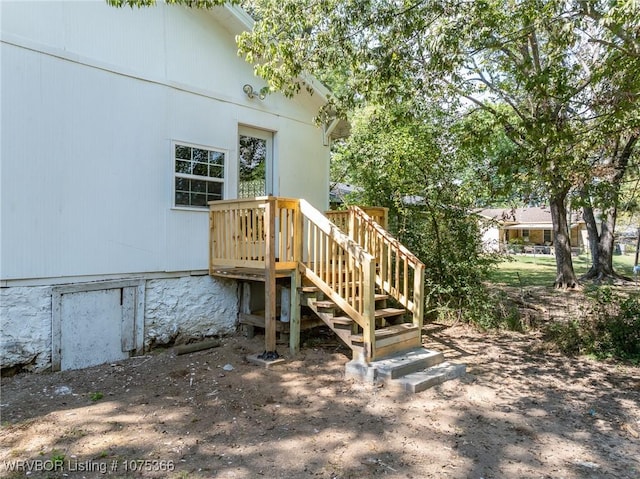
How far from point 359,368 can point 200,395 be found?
172 cm

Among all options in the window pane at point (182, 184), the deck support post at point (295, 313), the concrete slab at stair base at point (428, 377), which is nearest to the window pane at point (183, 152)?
the window pane at point (182, 184)

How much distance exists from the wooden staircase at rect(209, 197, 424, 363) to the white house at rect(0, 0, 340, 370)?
68 cm

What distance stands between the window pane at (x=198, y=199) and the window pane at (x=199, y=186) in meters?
0.06

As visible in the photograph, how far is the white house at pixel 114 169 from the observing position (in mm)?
4805

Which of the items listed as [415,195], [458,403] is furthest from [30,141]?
[415,195]

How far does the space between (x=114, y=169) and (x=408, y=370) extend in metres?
4.29

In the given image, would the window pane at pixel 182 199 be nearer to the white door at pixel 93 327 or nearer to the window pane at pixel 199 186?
the window pane at pixel 199 186

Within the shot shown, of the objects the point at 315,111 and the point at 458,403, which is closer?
the point at 458,403

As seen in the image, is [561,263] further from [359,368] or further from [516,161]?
[359,368]

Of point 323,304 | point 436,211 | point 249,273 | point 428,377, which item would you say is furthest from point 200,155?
point 428,377

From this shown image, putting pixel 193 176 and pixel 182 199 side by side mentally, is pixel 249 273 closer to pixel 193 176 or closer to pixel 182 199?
pixel 182 199

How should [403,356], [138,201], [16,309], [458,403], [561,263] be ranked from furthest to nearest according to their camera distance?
1. [561,263]
2. [138,201]
3. [403,356]
4. [16,309]
5. [458,403]

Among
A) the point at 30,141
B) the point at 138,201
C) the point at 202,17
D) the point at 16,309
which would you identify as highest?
the point at 202,17

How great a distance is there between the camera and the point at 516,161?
6.02m
